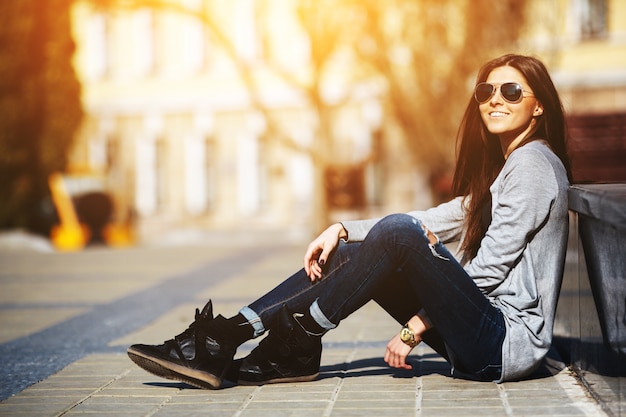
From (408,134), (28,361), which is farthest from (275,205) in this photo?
(28,361)

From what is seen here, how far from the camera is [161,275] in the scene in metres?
11.4

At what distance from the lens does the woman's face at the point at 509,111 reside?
14.8 feet

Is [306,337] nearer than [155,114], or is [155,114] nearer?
[306,337]

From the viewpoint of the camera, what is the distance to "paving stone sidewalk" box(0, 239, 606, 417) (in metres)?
4.20

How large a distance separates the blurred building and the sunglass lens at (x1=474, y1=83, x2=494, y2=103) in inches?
838

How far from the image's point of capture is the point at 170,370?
4371 mm

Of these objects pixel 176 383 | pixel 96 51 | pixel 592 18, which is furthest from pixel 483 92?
pixel 96 51

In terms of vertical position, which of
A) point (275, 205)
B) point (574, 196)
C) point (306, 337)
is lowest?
point (275, 205)

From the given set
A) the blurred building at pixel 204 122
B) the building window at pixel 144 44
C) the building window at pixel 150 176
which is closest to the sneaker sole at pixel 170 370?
the blurred building at pixel 204 122

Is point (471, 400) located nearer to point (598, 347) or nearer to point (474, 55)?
point (598, 347)

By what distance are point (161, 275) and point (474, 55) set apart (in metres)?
8.02

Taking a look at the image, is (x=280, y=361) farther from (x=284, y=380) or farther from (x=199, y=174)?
(x=199, y=174)

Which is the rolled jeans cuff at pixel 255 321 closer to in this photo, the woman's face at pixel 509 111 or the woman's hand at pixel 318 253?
the woman's hand at pixel 318 253

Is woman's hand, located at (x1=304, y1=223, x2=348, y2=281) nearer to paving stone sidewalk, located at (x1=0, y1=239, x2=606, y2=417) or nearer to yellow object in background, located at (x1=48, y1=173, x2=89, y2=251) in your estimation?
paving stone sidewalk, located at (x1=0, y1=239, x2=606, y2=417)
